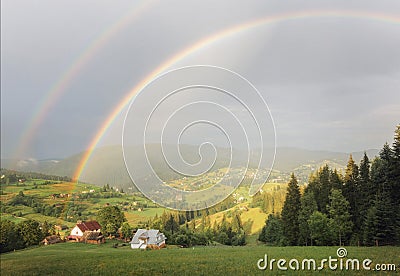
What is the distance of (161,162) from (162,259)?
11.2 ft

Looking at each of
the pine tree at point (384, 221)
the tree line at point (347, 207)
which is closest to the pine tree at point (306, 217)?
the tree line at point (347, 207)

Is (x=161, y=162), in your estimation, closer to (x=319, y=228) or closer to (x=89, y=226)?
(x=89, y=226)

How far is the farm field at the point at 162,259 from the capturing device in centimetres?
1004

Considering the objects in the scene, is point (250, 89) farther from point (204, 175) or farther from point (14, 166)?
point (14, 166)

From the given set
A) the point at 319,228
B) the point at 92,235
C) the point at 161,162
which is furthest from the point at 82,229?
the point at 319,228

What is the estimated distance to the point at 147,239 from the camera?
39.1 feet

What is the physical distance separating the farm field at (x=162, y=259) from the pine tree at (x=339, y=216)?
0.69 meters

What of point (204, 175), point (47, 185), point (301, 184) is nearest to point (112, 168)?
point (47, 185)

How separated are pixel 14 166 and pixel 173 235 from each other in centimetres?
972

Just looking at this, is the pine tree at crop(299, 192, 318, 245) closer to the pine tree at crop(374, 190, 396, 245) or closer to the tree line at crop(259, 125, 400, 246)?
the tree line at crop(259, 125, 400, 246)

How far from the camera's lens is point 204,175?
1195 cm

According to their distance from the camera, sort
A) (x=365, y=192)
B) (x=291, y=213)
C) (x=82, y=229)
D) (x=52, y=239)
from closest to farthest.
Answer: (x=365, y=192) < (x=291, y=213) < (x=82, y=229) < (x=52, y=239)

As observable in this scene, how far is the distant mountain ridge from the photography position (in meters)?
11.9

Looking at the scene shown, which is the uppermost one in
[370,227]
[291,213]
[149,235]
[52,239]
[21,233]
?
[291,213]
